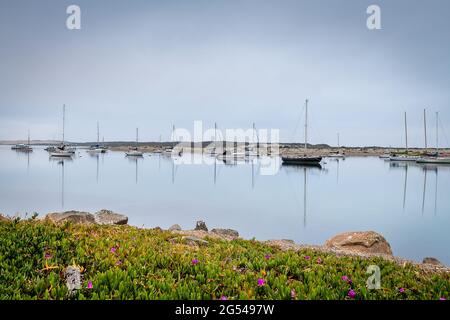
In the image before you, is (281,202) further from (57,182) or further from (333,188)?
(57,182)

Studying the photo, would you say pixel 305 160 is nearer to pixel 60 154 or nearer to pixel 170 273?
pixel 60 154

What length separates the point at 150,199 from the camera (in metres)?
32.5

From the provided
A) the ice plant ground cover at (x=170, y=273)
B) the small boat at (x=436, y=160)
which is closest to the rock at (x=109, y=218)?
the ice plant ground cover at (x=170, y=273)

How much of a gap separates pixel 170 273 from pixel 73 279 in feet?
5.34

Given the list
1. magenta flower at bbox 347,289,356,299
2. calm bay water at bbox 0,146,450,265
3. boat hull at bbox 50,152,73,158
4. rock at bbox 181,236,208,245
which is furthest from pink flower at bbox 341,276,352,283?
boat hull at bbox 50,152,73,158

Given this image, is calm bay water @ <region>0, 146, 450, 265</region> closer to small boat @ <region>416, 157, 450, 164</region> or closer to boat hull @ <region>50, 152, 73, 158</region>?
small boat @ <region>416, 157, 450, 164</region>

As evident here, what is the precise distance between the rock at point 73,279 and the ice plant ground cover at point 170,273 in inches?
3.9

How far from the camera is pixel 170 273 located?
5.79 meters

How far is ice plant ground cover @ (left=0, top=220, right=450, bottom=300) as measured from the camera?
16.1ft

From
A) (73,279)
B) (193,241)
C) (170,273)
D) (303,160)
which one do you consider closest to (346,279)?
(170,273)
